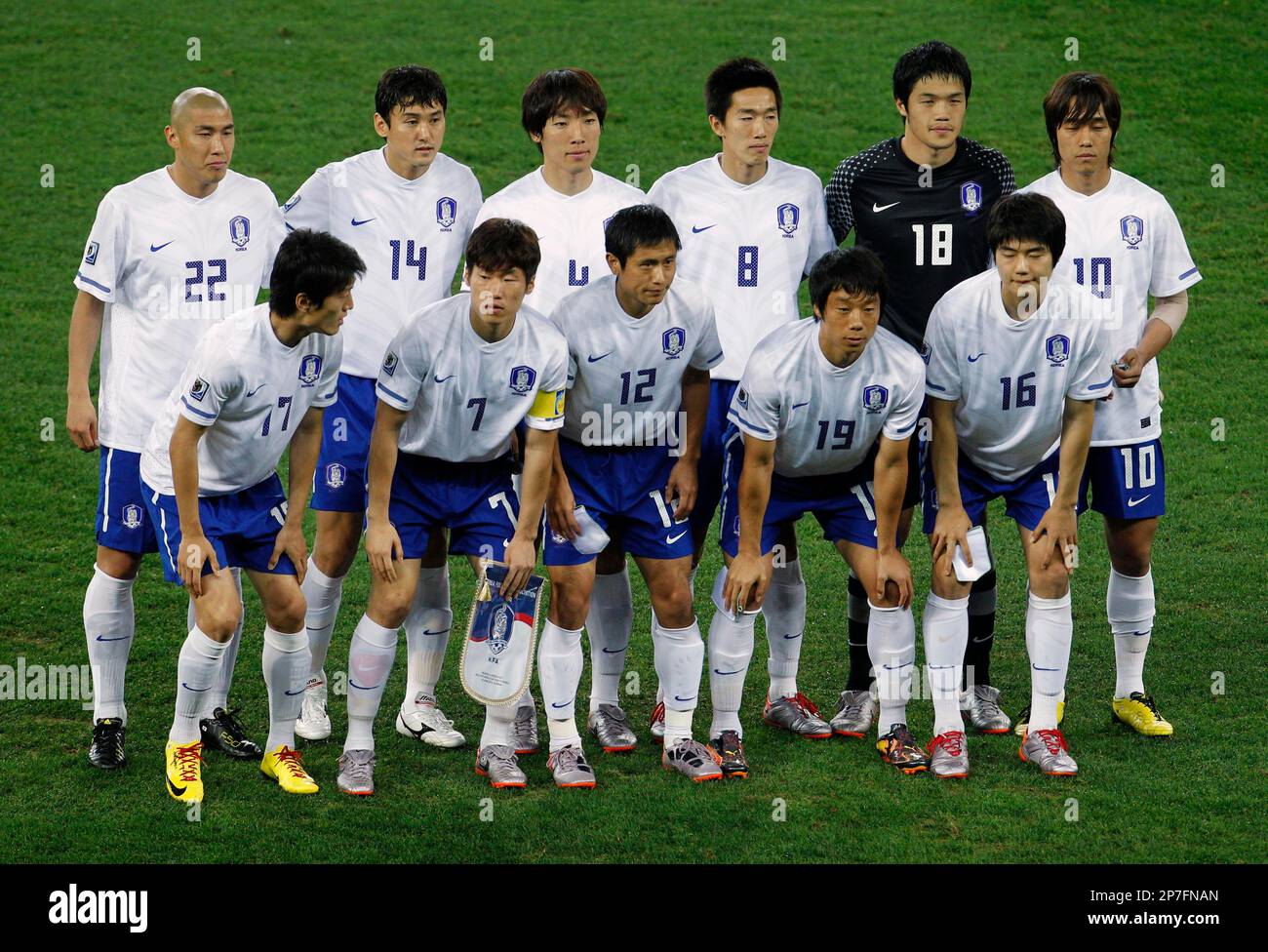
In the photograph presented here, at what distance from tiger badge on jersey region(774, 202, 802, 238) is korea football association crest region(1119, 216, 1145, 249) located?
117 cm

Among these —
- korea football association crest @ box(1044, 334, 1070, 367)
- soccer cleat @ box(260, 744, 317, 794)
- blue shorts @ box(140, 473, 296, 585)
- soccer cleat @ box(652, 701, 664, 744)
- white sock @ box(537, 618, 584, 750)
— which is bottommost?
soccer cleat @ box(260, 744, 317, 794)

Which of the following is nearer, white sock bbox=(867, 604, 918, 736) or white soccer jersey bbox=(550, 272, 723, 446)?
white soccer jersey bbox=(550, 272, 723, 446)

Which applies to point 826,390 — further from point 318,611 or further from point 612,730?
point 318,611

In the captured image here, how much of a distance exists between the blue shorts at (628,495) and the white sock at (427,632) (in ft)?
1.93

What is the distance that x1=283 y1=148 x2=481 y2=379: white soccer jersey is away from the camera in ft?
20.3

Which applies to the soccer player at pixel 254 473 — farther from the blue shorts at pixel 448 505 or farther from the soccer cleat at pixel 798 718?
the soccer cleat at pixel 798 718

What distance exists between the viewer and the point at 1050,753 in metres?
5.87

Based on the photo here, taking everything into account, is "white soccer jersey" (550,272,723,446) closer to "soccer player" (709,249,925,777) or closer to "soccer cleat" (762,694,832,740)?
"soccer player" (709,249,925,777)

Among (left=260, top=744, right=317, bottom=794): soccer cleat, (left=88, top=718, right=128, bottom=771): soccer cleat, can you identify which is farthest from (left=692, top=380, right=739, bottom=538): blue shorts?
(left=88, top=718, right=128, bottom=771): soccer cleat

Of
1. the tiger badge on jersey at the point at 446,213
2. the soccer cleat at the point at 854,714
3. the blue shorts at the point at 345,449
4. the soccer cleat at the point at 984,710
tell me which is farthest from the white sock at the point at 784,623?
the tiger badge on jersey at the point at 446,213

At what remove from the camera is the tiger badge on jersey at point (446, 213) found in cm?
627

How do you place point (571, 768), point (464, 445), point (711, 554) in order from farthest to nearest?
point (711, 554)
point (571, 768)
point (464, 445)

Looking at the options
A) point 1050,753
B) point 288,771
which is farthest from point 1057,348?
point 288,771

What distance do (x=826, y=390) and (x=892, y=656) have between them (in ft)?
3.33
